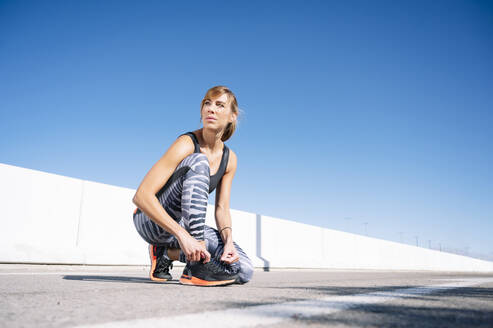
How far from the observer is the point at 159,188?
3215mm

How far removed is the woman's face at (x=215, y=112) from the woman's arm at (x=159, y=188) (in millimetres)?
286

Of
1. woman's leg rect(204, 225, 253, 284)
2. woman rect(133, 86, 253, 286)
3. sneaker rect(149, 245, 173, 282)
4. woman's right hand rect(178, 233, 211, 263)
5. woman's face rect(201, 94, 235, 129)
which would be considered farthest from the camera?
sneaker rect(149, 245, 173, 282)

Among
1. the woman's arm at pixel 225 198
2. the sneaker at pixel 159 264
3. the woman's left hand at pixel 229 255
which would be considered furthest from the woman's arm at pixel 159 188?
the sneaker at pixel 159 264

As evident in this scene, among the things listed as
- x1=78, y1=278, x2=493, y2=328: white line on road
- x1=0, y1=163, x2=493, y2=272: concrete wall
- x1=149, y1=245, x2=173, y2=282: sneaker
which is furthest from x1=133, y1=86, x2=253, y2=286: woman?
x1=0, y1=163, x2=493, y2=272: concrete wall

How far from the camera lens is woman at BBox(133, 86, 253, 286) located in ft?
10.2

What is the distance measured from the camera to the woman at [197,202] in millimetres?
3109

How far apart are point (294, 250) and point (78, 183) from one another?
8.84 m

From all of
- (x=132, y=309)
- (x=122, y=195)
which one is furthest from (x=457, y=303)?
(x=122, y=195)

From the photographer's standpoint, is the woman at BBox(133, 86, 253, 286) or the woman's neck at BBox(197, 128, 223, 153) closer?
the woman at BBox(133, 86, 253, 286)

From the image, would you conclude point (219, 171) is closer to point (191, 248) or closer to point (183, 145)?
point (183, 145)

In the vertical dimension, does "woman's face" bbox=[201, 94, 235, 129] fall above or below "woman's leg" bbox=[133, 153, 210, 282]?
above

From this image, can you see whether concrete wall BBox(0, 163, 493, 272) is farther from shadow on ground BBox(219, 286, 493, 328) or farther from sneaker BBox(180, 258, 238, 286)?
shadow on ground BBox(219, 286, 493, 328)

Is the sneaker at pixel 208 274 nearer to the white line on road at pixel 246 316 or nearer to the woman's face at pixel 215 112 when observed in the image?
the woman's face at pixel 215 112

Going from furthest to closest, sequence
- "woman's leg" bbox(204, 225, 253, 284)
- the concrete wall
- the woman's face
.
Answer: the concrete wall, the woman's face, "woman's leg" bbox(204, 225, 253, 284)
